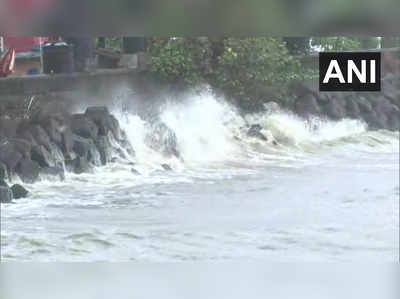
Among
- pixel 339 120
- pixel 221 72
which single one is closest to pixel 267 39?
pixel 221 72

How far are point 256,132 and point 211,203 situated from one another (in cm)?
81

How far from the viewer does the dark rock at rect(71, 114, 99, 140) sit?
22.4 ft

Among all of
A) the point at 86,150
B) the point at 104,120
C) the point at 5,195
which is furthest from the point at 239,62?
the point at 5,195

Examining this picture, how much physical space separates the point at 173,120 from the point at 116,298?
242cm

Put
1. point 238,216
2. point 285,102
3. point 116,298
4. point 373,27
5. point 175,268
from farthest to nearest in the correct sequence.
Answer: point 285,102
point 238,216
point 175,268
point 116,298
point 373,27

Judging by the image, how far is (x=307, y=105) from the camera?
7062 mm

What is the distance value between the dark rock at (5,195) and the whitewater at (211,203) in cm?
6

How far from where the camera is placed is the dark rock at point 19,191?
21.8 ft

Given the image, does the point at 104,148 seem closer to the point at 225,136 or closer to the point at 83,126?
the point at 83,126

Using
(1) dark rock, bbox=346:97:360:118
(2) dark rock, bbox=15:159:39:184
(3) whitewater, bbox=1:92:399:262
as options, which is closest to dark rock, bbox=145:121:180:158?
(3) whitewater, bbox=1:92:399:262

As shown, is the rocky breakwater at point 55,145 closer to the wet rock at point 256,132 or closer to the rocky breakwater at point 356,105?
the wet rock at point 256,132

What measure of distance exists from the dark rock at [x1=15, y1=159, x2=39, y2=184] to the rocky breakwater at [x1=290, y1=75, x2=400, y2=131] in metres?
2.21

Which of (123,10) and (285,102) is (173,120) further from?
(123,10)

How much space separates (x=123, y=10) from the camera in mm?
2193
